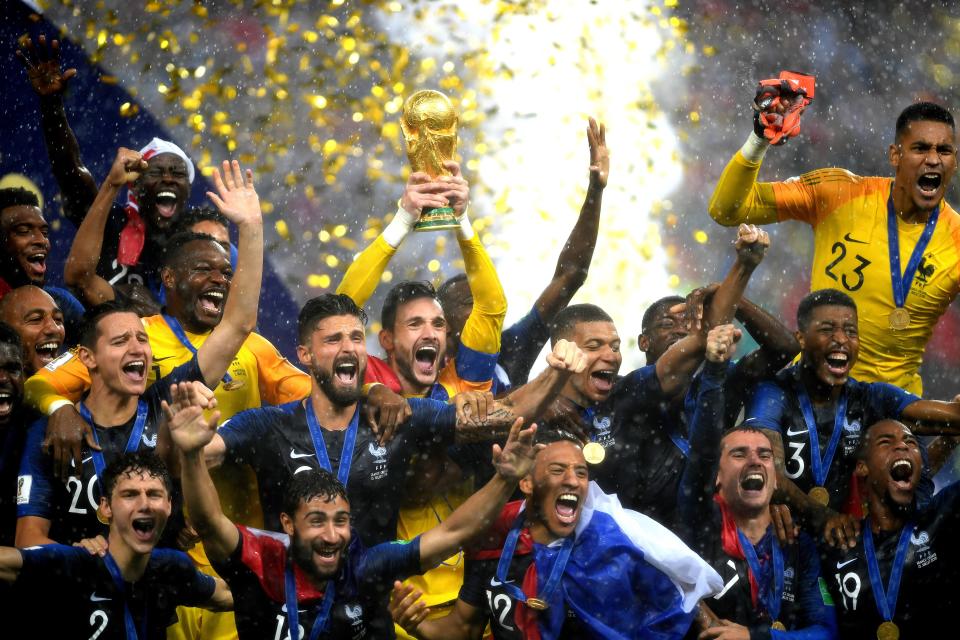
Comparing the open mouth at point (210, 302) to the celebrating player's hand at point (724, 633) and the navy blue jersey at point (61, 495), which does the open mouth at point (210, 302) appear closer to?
the navy blue jersey at point (61, 495)

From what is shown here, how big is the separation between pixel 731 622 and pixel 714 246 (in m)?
4.34

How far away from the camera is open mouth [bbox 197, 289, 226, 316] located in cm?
530

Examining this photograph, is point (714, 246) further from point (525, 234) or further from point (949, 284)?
point (949, 284)

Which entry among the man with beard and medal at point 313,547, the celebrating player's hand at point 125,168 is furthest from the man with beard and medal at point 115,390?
the celebrating player's hand at point 125,168

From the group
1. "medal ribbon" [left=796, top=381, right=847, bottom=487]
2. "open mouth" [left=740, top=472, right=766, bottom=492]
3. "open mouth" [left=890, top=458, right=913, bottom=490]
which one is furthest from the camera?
"medal ribbon" [left=796, top=381, right=847, bottom=487]

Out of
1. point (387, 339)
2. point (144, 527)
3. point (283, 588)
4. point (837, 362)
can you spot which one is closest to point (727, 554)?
point (837, 362)

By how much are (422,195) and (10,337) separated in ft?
4.79

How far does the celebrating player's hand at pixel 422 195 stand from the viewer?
5379 millimetres

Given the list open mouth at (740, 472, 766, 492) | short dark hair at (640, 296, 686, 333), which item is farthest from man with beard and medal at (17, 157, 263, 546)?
open mouth at (740, 472, 766, 492)

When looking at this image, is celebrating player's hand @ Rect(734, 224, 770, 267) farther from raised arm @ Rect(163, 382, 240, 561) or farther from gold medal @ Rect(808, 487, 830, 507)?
raised arm @ Rect(163, 382, 240, 561)

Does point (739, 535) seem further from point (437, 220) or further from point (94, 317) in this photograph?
point (94, 317)

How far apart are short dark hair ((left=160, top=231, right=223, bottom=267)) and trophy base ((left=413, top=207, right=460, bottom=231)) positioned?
0.72 m

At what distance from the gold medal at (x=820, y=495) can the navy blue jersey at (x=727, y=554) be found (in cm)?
17

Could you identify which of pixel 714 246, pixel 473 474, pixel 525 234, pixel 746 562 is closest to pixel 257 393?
pixel 473 474
